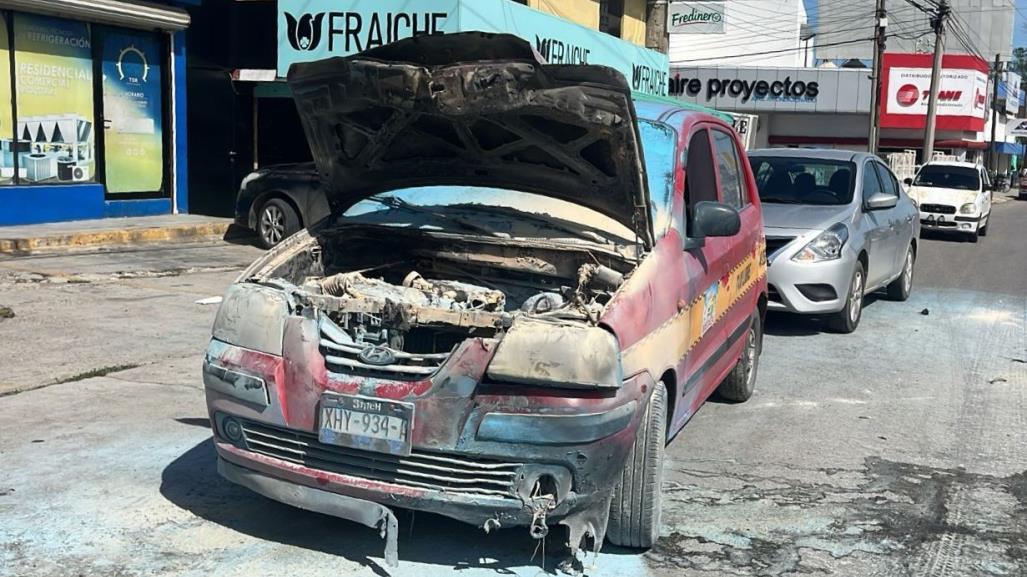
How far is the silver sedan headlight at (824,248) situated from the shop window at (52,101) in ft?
33.0

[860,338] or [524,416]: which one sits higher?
[524,416]

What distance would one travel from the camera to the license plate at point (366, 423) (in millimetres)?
3904

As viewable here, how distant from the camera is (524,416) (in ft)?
12.6

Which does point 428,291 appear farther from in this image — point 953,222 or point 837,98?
point 837,98

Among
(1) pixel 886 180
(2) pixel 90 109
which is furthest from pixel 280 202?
(1) pixel 886 180

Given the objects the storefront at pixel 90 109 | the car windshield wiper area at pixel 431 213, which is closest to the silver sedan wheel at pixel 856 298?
the car windshield wiper area at pixel 431 213

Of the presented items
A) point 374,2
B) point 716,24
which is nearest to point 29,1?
point 374,2

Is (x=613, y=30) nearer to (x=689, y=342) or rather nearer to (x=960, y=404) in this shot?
(x=960, y=404)

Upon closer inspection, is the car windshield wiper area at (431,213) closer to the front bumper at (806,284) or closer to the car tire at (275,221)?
the front bumper at (806,284)

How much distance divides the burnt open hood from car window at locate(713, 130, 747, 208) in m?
1.42

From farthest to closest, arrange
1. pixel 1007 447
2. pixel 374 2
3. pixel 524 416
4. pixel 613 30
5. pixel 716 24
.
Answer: pixel 716 24 → pixel 613 30 → pixel 374 2 → pixel 1007 447 → pixel 524 416

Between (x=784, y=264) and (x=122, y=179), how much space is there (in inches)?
403

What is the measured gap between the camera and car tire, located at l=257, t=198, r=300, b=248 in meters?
13.9

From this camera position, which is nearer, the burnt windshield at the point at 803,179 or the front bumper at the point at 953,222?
the burnt windshield at the point at 803,179
